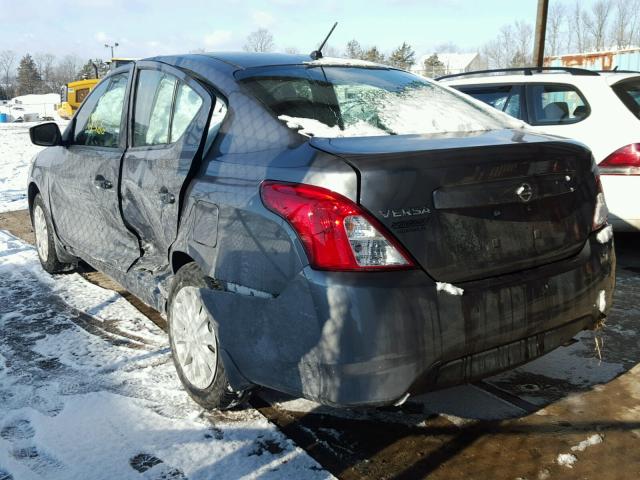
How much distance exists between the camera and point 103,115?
170 inches

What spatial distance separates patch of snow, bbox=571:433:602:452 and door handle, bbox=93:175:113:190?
2.88 meters

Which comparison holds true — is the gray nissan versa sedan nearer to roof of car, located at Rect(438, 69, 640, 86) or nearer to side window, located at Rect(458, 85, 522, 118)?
roof of car, located at Rect(438, 69, 640, 86)

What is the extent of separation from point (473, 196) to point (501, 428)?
1152mm

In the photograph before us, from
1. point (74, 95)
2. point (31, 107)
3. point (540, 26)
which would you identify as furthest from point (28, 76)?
point (540, 26)

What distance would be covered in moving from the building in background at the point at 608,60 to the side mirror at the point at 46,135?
94.8 feet

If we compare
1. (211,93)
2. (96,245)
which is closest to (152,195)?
(211,93)

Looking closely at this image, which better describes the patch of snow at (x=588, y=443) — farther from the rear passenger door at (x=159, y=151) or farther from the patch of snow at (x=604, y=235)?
the rear passenger door at (x=159, y=151)

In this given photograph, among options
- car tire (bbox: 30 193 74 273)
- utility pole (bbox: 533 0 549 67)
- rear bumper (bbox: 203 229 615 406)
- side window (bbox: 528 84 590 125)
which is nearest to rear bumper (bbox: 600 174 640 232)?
side window (bbox: 528 84 590 125)

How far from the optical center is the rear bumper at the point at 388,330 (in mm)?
2234

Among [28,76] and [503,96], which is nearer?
[503,96]

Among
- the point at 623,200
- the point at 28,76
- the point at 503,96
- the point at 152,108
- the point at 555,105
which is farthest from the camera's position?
the point at 28,76

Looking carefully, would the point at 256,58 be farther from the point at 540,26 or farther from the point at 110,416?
the point at 540,26

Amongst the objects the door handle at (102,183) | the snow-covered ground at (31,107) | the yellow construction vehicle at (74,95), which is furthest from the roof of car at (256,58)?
the snow-covered ground at (31,107)

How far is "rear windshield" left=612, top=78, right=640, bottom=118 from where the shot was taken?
5555 millimetres
